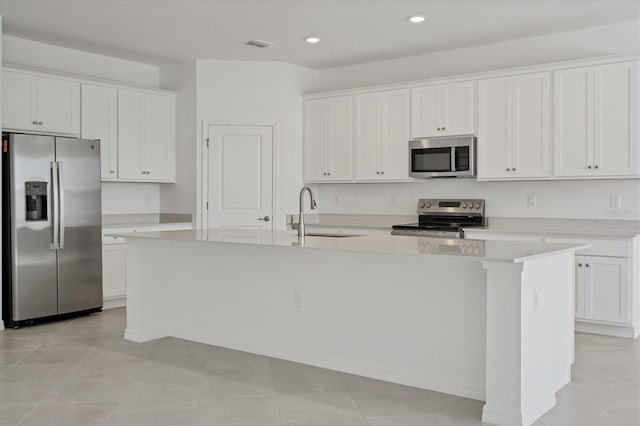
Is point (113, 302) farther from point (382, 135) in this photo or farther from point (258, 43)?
point (382, 135)

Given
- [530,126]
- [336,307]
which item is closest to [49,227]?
[336,307]

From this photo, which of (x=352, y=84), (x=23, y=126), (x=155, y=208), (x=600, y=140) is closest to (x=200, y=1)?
(x=23, y=126)

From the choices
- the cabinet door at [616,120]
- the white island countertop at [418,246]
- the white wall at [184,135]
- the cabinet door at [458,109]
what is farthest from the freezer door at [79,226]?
the cabinet door at [616,120]

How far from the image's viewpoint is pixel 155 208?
22.6 ft

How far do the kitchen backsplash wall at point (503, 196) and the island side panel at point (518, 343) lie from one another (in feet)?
8.31

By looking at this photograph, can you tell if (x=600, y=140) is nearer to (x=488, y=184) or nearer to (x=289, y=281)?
(x=488, y=184)

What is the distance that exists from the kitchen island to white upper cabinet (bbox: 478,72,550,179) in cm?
203

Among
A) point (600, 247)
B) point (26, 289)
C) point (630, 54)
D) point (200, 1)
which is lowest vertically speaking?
point (26, 289)

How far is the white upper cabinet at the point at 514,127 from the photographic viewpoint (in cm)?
528

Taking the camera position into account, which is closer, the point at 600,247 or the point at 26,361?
the point at 26,361

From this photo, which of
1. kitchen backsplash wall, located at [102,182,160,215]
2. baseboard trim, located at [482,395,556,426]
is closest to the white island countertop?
baseboard trim, located at [482,395,556,426]

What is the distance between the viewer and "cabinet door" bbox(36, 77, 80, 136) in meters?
5.49

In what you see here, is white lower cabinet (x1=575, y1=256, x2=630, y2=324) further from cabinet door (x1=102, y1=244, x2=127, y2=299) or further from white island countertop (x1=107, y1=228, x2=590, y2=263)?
cabinet door (x1=102, y1=244, x2=127, y2=299)

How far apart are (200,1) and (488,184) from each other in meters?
3.21
